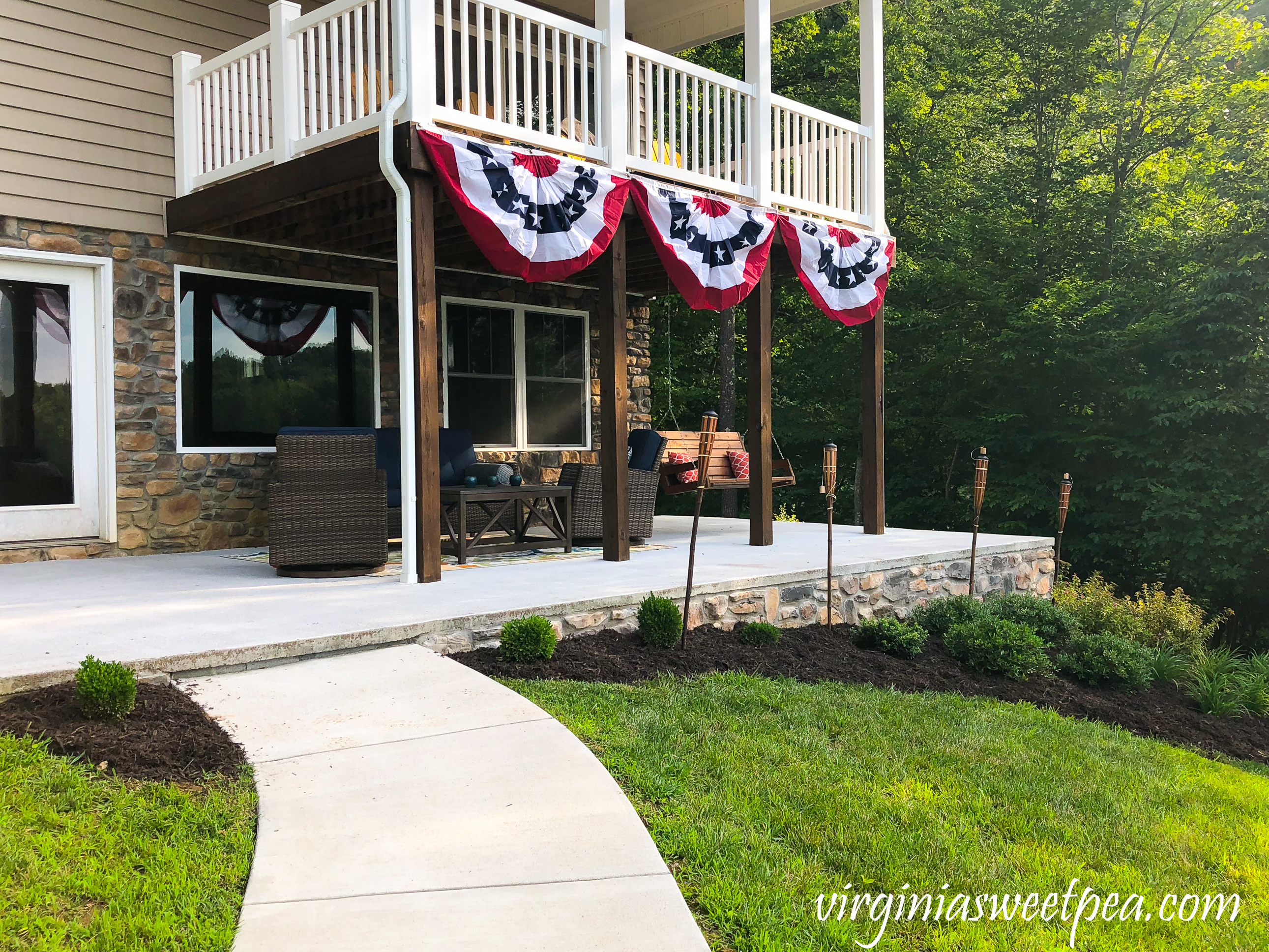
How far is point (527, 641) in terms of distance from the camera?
441cm

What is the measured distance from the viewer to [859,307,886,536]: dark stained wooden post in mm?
8781

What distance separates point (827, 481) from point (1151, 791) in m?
2.81

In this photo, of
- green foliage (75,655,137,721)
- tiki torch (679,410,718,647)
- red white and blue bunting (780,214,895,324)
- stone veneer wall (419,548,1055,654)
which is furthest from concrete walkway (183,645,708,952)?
red white and blue bunting (780,214,895,324)

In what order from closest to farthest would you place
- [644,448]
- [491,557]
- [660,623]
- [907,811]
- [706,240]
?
[907,811], [660,623], [491,557], [706,240], [644,448]

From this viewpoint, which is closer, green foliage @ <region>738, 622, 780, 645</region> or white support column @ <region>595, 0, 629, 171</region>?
green foliage @ <region>738, 622, 780, 645</region>

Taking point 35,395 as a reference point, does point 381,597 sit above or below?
below

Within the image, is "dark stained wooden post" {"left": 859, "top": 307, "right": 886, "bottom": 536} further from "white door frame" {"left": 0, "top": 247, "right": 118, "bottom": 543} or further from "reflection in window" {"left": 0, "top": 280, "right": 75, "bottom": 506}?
"reflection in window" {"left": 0, "top": 280, "right": 75, "bottom": 506}

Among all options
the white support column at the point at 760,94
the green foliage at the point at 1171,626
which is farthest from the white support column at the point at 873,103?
the green foliage at the point at 1171,626

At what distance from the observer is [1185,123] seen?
14.0 m

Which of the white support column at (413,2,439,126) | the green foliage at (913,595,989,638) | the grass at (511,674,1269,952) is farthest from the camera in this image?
the green foliage at (913,595,989,638)

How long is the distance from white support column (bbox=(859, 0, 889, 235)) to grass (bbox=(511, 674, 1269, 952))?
5663 mm

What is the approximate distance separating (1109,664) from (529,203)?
4175 millimetres

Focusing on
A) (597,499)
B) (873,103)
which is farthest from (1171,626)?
(873,103)

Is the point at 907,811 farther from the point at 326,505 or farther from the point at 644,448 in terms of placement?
the point at 644,448
